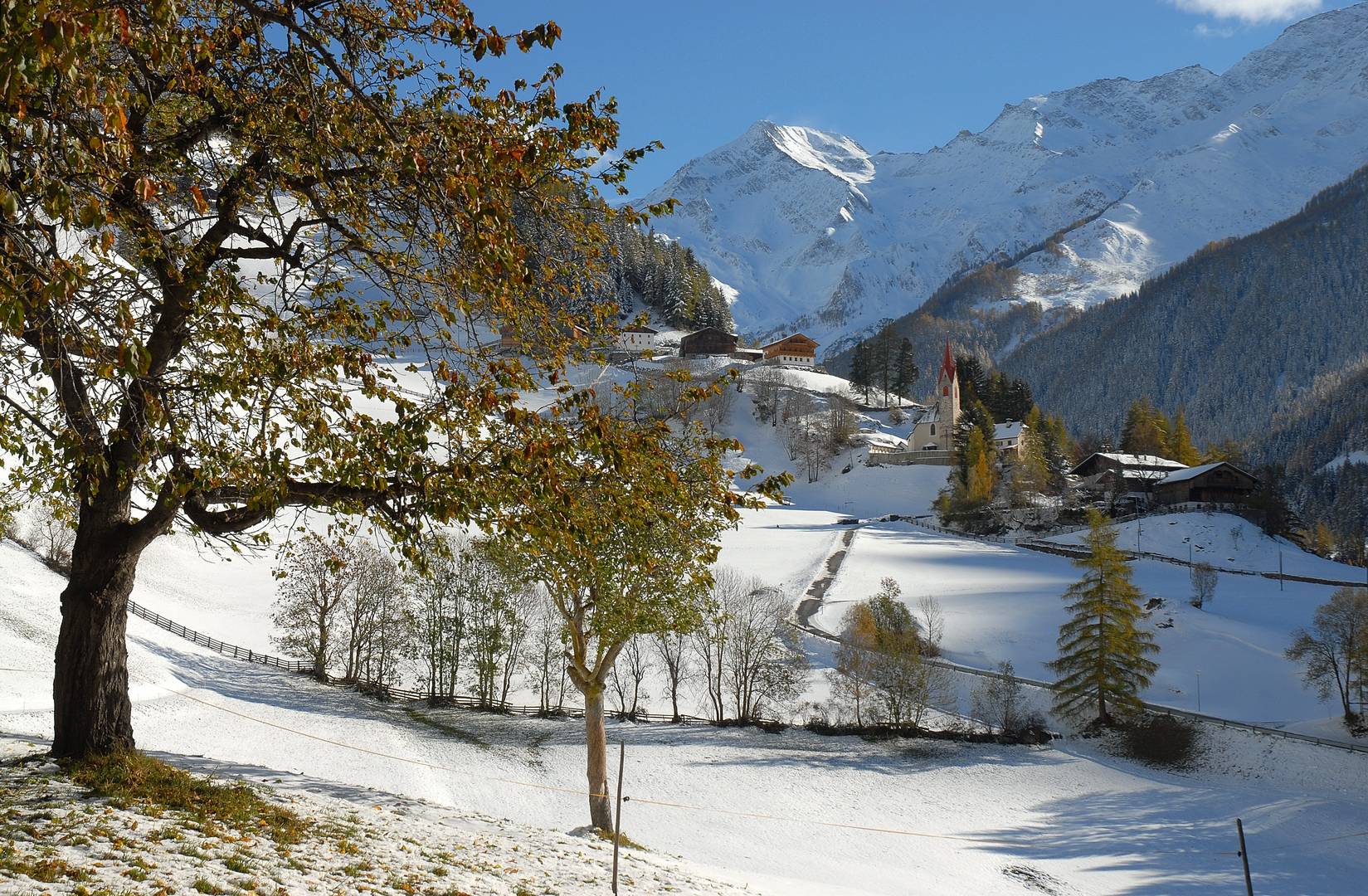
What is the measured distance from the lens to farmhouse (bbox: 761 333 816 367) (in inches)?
5192

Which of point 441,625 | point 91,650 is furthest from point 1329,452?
point 91,650

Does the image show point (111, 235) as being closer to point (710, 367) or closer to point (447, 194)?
point (447, 194)

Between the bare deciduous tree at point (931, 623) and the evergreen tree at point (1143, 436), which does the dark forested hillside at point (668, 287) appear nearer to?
the evergreen tree at point (1143, 436)

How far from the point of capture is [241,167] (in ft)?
22.8

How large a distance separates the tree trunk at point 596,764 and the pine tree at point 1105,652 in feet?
91.5

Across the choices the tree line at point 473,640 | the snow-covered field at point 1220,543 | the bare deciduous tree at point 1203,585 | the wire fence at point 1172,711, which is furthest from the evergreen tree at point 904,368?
the tree line at point 473,640

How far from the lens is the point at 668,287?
13588 cm

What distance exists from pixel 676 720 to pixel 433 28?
33.7m

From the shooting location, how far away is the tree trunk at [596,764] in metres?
16.8

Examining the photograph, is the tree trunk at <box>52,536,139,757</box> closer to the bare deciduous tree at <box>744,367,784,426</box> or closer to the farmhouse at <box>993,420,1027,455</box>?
the farmhouse at <box>993,420,1027,455</box>

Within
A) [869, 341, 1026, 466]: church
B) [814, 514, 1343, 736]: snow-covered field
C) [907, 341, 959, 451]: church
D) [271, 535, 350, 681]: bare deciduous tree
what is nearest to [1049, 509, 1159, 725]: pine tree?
[814, 514, 1343, 736]: snow-covered field

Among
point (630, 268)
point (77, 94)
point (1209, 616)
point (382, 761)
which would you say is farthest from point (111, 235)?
point (630, 268)

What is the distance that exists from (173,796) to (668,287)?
131 m

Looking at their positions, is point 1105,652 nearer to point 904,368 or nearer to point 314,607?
point 314,607
